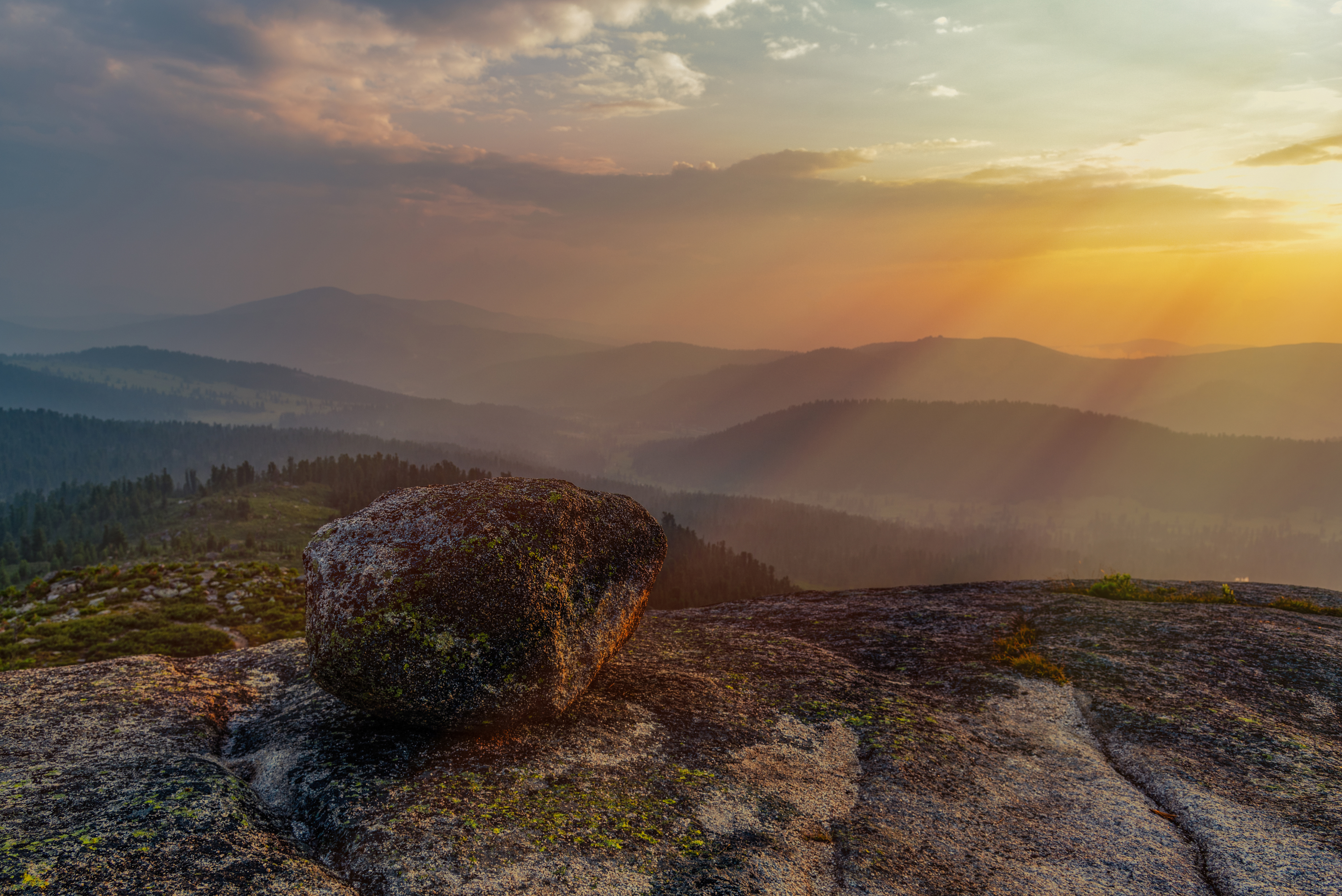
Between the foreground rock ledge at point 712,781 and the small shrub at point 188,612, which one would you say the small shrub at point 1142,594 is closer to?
the foreground rock ledge at point 712,781

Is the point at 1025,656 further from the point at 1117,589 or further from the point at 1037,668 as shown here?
the point at 1117,589

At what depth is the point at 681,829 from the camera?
12195 mm

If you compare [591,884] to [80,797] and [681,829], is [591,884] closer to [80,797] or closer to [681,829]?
[681,829]

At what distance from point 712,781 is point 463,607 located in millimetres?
6449

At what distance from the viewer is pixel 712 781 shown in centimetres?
1384

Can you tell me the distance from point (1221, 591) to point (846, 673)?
20281 millimetres

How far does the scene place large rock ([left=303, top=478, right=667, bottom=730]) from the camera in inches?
534

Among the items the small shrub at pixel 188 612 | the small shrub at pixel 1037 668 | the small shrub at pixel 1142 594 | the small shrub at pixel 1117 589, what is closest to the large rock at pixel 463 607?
the small shrub at pixel 1037 668

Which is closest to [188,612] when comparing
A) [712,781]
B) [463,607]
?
[463,607]

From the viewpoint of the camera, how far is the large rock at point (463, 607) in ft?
44.5

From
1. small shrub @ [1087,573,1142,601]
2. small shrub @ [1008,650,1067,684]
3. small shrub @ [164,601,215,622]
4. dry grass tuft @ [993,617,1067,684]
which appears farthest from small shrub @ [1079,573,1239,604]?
small shrub @ [164,601,215,622]

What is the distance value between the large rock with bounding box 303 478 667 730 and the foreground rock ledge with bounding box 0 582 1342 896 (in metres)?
1.25

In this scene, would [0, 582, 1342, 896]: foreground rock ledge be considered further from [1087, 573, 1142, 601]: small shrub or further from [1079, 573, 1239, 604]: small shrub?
[1087, 573, 1142, 601]: small shrub

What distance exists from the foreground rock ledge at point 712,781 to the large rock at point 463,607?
4.08 feet
